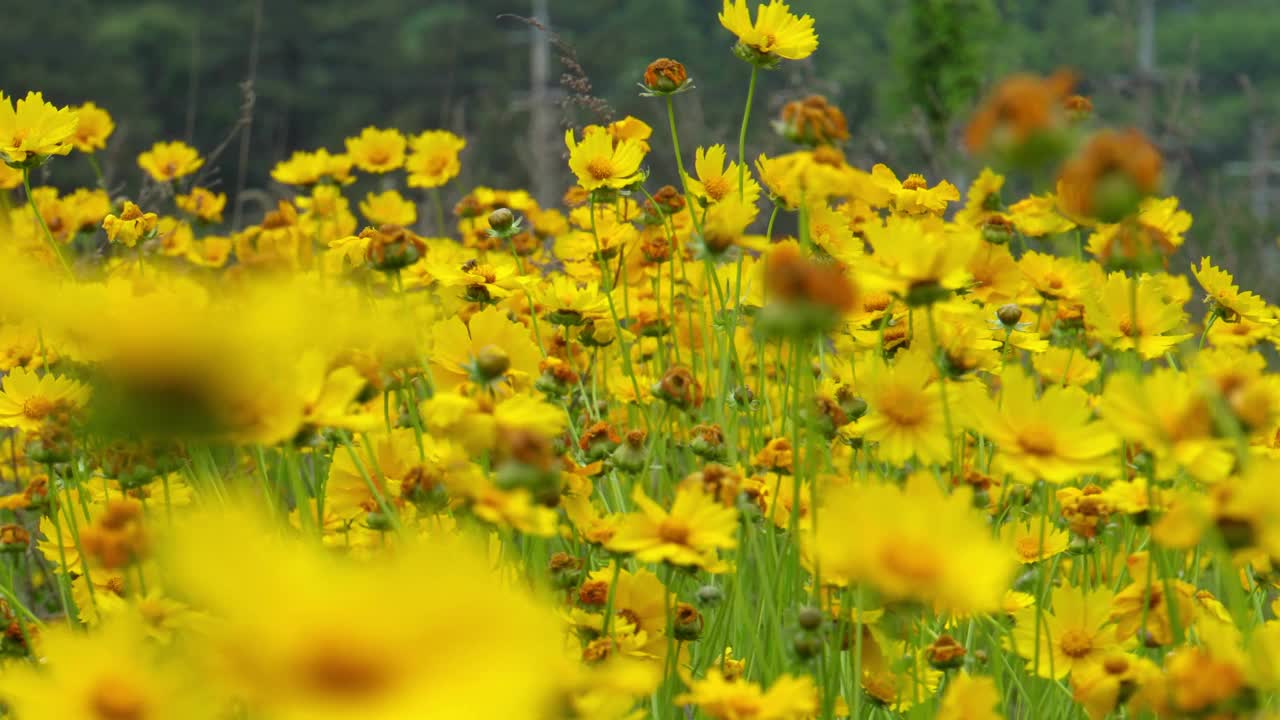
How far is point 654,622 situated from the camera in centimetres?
88

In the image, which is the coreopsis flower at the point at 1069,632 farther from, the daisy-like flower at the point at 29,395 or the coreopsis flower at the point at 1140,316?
the daisy-like flower at the point at 29,395

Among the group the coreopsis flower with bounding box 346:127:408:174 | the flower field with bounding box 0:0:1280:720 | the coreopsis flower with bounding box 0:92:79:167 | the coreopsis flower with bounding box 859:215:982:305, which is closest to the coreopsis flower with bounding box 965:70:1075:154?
the flower field with bounding box 0:0:1280:720

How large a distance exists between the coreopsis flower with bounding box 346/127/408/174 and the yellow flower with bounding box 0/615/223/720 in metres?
1.64

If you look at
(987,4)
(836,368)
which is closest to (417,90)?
(987,4)

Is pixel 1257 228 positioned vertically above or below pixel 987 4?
below

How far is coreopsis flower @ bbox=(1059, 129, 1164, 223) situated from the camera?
0.55 meters

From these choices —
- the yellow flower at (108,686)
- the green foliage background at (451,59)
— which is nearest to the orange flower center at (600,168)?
the yellow flower at (108,686)

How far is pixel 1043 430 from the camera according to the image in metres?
0.70

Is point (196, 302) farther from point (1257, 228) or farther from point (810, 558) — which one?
point (1257, 228)

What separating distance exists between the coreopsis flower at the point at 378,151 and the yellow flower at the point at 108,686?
1.64 metres

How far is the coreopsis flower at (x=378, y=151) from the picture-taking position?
206 centimetres

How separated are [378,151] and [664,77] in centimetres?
109

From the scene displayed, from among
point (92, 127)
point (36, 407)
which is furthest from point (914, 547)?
point (92, 127)

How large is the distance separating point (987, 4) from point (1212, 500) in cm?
853
